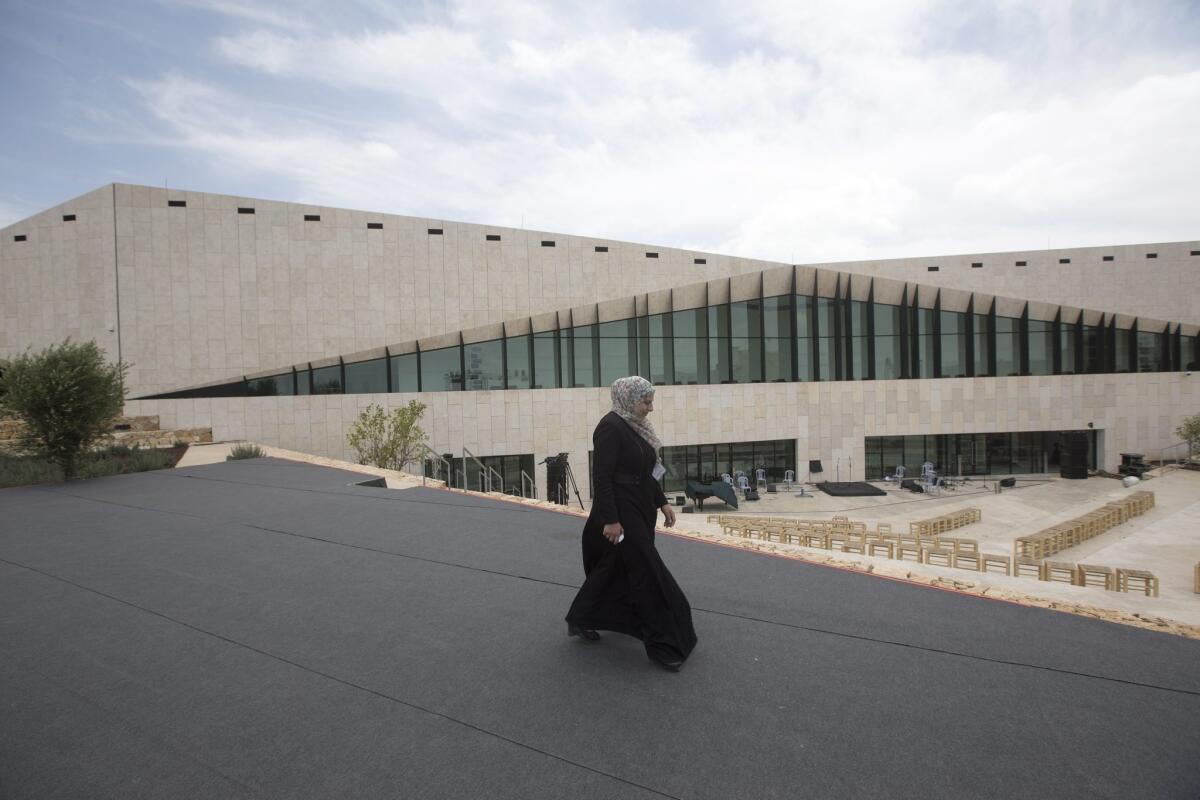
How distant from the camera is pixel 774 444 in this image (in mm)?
26031

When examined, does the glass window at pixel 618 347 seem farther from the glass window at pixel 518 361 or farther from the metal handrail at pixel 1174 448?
the metal handrail at pixel 1174 448

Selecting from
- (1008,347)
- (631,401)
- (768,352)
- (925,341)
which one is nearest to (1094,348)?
(1008,347)

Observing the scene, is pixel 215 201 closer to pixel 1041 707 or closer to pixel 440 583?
pixel 440 583

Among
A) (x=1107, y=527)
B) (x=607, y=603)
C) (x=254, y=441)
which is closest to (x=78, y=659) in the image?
(x=607, y=603)

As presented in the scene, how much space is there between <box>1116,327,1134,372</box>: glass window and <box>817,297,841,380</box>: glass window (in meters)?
15.5

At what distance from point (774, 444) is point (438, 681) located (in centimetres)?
2446

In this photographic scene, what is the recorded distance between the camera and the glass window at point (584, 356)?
79.1 feet

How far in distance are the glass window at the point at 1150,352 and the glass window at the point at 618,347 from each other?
26761 millimetres

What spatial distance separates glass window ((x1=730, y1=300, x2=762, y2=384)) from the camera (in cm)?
2575

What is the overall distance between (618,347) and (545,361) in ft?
10.8

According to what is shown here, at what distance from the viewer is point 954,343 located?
89.9 feet

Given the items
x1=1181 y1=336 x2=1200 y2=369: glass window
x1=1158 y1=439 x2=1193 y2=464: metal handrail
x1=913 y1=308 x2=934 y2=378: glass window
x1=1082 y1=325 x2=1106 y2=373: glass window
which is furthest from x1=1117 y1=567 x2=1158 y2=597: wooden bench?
x1=1181 y1=336 x2=1200 y2=369: glass window

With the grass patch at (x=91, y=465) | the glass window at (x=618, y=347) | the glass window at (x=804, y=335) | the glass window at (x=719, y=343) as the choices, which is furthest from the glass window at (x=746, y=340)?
the grass patch at (x=91, y=465)

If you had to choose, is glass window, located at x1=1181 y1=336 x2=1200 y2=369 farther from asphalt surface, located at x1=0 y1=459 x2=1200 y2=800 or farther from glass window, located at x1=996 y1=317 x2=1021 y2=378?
asphalt surface, located at x1=0 y1=459 x2=1200 y2=800
